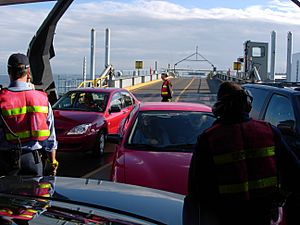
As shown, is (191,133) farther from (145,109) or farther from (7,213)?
(7,213)

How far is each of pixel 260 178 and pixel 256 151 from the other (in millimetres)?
175

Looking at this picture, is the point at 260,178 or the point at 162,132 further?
the point at 162,132

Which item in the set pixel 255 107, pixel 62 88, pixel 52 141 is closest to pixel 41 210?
pixel 52 141

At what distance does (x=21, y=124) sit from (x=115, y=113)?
282 inches

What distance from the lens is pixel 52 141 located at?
4.89m

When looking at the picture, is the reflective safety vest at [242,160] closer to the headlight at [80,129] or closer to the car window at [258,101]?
the car window at [258,101]

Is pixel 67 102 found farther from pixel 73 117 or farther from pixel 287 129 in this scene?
pixel 287 129

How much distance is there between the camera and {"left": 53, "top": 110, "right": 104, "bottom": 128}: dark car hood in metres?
10.2

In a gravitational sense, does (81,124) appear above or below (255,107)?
below

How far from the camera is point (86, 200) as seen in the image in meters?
2.84

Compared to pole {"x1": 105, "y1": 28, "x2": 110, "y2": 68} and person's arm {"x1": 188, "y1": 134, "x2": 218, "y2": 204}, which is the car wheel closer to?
person's arm {"x1": 188, "y1": 134, "x2": 218, "y2": 204}

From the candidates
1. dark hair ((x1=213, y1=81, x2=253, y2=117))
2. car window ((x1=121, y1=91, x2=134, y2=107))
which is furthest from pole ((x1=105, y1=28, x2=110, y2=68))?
dark hair ((x1=213, y1=81, x2=253, y2=117))

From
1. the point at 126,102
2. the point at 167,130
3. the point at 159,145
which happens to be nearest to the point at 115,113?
the point at 126,102

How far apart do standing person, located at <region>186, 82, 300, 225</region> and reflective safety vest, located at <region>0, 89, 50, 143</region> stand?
198 cm
